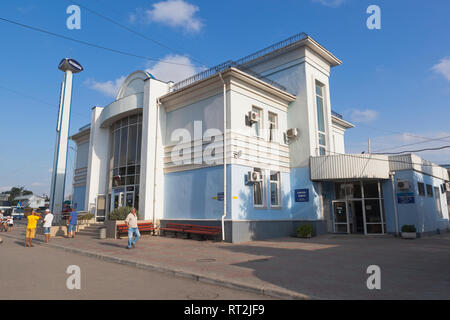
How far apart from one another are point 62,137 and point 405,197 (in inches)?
1054

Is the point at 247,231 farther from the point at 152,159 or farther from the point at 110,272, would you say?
the point at 110,272

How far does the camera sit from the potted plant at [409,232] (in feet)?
55.9

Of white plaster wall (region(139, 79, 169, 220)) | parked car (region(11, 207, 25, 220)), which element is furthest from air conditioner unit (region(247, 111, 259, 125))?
parked car (region(11, 207, 25, 220))

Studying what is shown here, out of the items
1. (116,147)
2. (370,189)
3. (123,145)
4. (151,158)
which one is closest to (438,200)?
(370,189)

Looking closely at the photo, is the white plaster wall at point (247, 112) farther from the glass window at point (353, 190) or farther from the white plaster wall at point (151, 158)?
the white plaster wall at point (151, 158)

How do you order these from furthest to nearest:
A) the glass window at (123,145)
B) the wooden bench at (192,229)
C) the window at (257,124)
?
the glass window at (123,145) < the window at (257,124) < the wooden bench at (192,229)

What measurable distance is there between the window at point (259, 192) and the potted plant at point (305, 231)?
274cm

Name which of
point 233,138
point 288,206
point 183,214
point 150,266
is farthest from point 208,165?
point 150,266

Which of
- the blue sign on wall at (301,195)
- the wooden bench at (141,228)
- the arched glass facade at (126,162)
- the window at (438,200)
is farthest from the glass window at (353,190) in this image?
the arched glass facade at (126,162)

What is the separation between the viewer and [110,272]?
27.5 ft

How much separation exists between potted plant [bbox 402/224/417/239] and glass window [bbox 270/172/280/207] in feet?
23.2

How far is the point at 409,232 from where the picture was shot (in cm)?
1717

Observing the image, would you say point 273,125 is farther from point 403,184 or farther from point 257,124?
point 403,184
